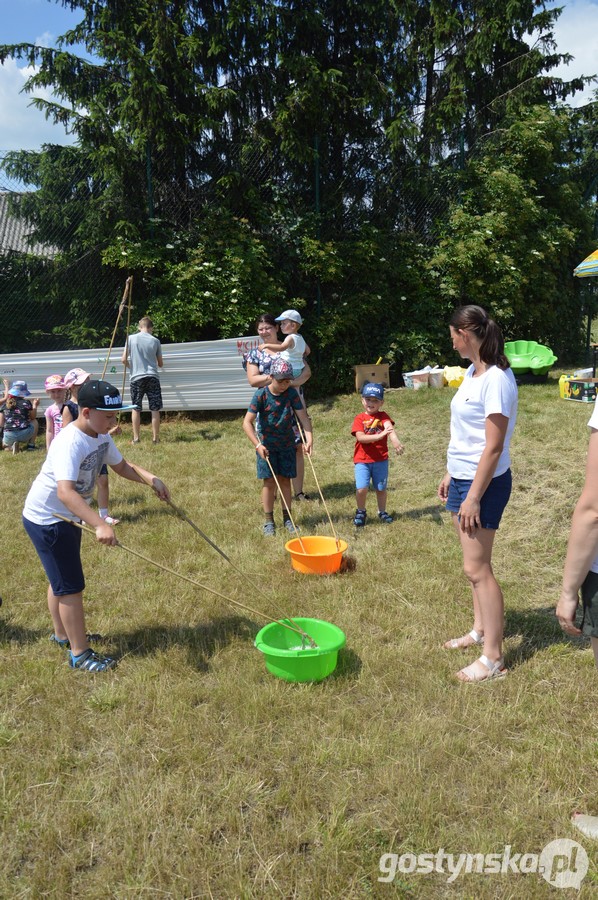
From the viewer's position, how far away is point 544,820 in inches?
96.3

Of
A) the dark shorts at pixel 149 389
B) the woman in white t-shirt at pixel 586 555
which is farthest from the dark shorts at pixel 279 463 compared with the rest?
the dark shorts at pixel 149 389

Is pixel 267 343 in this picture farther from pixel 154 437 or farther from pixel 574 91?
pixel 574 91

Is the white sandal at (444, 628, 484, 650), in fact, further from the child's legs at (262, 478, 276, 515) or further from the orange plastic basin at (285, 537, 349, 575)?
the child's legs at (262, 478, 276, 515)

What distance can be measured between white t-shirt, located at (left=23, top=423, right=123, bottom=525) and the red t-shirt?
9.29ft

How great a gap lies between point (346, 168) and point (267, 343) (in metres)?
7.19

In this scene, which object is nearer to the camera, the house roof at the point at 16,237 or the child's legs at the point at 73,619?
the child's legs at the point at 73,619

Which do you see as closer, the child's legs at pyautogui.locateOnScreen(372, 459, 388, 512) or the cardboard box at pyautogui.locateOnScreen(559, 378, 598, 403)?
the child's legs at pyautogui.locateOnScreen(372, 459, 388, 512)

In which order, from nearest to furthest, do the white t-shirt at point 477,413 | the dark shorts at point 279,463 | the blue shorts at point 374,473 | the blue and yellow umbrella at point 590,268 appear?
the white t-shirt at point 477,413 → the dark shorts at point 279,463 → the blue shorts at point 374,473 → the blue and yellow umbrella at point 590,268

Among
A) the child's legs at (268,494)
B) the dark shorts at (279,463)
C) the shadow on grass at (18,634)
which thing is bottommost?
the shadow on grass at (18,634)

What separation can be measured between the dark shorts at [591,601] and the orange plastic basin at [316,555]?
7.94 feet

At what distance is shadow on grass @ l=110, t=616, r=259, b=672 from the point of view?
374cm

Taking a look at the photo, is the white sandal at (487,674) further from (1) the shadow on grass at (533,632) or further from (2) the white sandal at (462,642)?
(2) the white sandal at (462,642)

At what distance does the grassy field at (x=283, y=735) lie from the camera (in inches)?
91.7

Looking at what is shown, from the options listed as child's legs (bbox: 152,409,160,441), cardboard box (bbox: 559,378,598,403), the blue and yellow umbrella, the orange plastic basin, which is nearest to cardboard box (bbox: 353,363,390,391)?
cardboard box (bbox: 559,378,598,403)
